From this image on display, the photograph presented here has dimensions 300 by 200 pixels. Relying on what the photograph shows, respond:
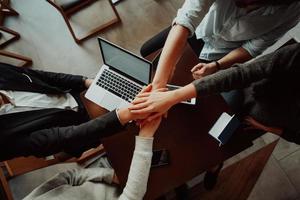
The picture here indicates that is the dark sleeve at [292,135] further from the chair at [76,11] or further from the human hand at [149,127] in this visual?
the chair at [76,11]

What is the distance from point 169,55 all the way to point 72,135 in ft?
1.74

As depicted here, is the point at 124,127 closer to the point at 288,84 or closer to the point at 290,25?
the point at 288,84

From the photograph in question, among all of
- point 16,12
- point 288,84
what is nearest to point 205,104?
point 288,84

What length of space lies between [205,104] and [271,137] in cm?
88

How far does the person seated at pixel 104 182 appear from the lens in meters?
1.20

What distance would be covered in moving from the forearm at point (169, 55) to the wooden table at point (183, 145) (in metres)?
0.14

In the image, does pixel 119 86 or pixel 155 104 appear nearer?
pixel 155 104

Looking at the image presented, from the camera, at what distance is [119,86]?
59.0 inches

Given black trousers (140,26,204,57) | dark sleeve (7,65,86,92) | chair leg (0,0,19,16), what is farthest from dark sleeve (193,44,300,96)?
chair leg (0,0,19,16)

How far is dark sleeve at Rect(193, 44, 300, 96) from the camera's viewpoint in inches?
44.1

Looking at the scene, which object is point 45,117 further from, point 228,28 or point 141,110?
point 228,28

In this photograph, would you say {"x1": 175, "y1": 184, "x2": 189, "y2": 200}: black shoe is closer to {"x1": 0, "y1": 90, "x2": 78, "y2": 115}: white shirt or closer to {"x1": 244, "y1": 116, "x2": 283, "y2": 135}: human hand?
{"x1": 244, "y1": 116, "x2": 283, "y2": 135}: human hand

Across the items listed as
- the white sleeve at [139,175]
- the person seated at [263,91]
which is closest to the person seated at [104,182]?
the white sleeve at [139,175]

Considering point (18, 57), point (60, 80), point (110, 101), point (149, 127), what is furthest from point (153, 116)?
point (18, 57)
